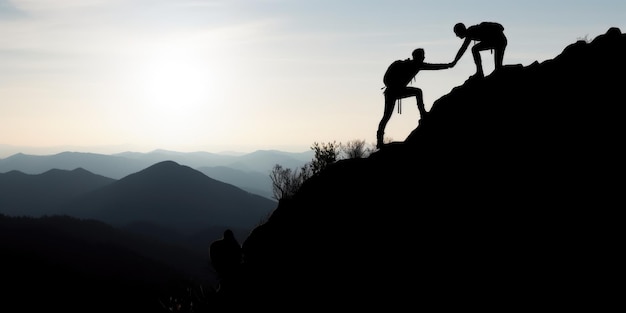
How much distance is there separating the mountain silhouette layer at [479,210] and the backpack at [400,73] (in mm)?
1538

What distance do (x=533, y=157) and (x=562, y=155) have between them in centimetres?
71

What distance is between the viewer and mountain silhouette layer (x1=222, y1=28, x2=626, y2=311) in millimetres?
13734

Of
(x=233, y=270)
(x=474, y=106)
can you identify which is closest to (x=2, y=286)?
(x=233, y=270)

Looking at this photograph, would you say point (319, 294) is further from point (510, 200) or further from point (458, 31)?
point (458, 31)

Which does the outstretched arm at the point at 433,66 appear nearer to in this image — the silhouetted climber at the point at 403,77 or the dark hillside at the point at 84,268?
Result: the silhouetted climber at the point at 403,77

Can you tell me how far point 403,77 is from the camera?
18.2 m

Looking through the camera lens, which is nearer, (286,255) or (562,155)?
(562,155)

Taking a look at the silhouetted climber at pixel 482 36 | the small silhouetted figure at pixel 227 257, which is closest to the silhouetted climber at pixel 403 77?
the silhouetted climber at pixel 482 36

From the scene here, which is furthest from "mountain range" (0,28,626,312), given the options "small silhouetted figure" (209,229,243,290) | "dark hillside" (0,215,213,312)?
"dark hillside" (0,215,213,312)

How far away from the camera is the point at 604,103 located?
1591 cm

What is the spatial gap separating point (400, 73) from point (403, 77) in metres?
0.16

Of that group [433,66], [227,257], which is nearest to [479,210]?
[433,66]

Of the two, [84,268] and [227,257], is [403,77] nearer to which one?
[227,257]

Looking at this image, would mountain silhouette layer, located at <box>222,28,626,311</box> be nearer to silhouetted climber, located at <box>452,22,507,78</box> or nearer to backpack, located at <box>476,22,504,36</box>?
silhouetted climber, located at <box>452,22,507,78</box>
